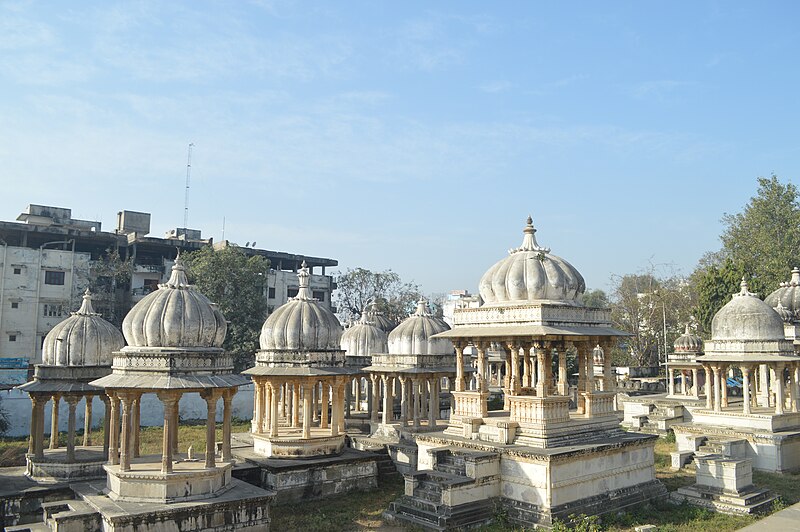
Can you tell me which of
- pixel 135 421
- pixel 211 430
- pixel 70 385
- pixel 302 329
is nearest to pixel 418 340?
pixel 302 329

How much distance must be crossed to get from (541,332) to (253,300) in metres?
24.5

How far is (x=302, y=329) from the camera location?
59.5 ft

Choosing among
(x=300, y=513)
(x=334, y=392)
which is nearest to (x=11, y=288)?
(x=334, y=392)

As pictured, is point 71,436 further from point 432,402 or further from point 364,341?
point 364,341

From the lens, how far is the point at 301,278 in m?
19.8

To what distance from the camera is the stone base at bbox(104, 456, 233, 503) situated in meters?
12.3

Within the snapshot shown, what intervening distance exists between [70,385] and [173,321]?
487cm

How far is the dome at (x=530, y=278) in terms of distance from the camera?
16.2 meters

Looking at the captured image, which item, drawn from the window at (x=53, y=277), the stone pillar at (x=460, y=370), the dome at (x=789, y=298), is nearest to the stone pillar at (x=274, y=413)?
the stone pillar at (x=460, y=370)

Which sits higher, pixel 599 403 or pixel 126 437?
pixel 599 403

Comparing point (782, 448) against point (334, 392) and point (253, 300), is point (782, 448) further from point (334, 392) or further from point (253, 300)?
point (253, 300)

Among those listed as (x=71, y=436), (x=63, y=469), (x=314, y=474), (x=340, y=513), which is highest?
(x=71, y=436)

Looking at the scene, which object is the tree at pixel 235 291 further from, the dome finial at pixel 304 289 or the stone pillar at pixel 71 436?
the stone pillar at pixel 71 436

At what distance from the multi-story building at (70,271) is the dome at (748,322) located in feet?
94.5
